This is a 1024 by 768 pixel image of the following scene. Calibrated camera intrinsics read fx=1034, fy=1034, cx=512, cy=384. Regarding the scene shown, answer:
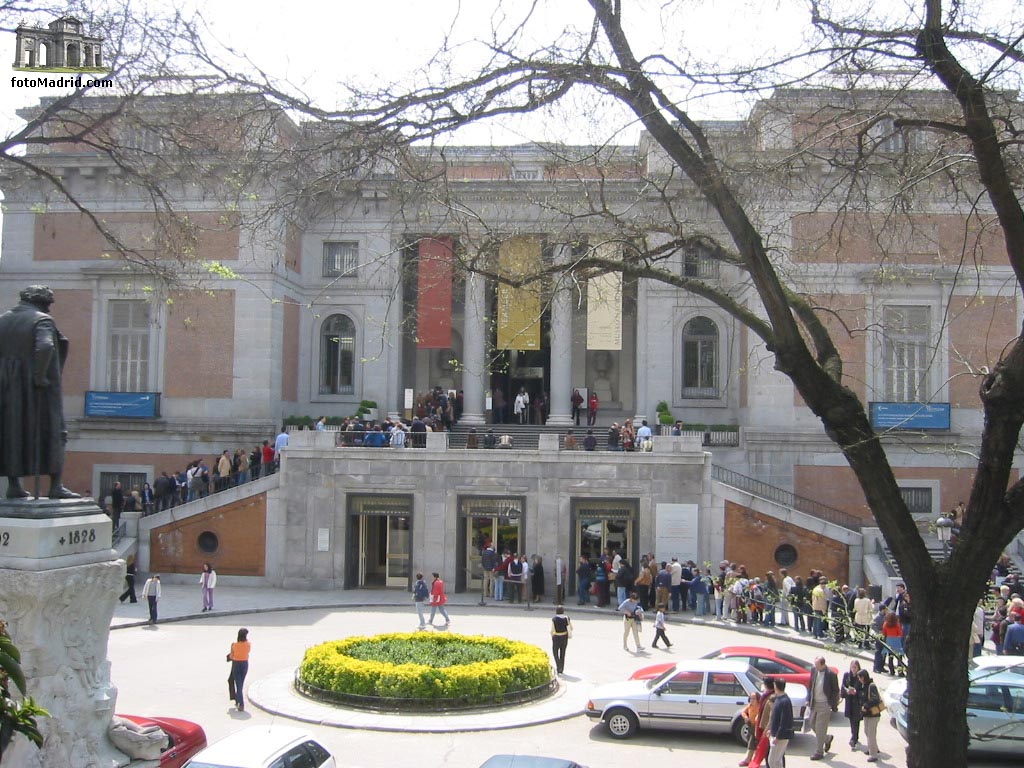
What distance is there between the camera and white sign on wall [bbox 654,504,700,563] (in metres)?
30.6

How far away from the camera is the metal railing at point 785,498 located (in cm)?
3162

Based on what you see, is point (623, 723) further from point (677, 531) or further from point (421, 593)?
point (677, 531)

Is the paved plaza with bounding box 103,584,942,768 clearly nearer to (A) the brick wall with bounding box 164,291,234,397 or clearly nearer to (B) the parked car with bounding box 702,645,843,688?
(B) the parked car with bounding box 702,645,843,688

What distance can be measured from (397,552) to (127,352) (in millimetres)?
13191

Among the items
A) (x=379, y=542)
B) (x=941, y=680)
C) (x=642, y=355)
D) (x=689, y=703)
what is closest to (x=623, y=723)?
(x=689, y=703)

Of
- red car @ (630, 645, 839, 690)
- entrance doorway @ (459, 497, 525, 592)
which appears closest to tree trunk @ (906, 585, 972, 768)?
red car @ (630, 645, 839, 690)

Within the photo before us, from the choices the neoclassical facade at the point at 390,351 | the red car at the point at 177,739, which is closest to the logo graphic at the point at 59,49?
the red car at the point at 177,739

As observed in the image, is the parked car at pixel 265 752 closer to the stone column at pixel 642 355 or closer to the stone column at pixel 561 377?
the stone column at pixel 561 377

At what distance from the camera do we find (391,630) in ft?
82.6

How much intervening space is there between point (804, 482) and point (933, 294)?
757 centimetres

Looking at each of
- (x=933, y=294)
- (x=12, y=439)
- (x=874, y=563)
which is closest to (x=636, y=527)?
(x=874, y=563)

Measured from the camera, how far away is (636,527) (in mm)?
31281

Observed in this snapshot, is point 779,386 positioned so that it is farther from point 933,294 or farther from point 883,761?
point 883,761

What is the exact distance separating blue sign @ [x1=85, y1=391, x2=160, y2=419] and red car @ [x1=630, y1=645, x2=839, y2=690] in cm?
2408
